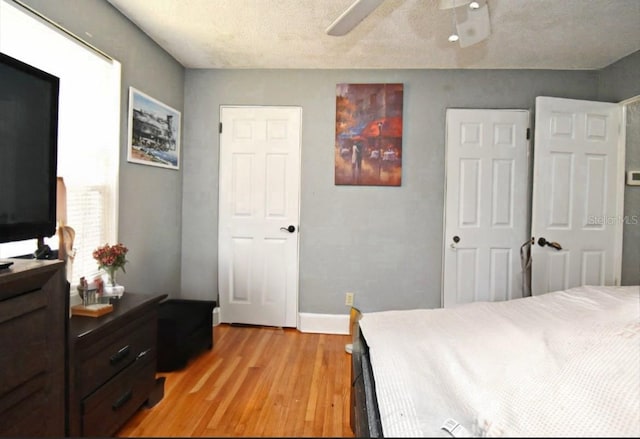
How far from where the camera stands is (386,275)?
268 centimetres

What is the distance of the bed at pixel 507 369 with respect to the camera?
15.1 inches

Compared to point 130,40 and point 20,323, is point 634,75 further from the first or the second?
point 130,40

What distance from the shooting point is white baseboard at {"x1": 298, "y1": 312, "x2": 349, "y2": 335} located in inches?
106

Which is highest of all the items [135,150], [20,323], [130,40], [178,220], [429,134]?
[130,40]

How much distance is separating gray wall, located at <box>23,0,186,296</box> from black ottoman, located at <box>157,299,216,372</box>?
251 millimetres

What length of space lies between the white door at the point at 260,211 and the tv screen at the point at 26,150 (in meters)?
1.72

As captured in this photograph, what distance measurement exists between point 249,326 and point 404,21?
246cm

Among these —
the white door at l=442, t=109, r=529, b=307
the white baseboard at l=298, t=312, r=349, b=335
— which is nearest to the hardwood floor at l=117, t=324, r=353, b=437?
the white baseboard at l=298, t=312, r=349, b=335

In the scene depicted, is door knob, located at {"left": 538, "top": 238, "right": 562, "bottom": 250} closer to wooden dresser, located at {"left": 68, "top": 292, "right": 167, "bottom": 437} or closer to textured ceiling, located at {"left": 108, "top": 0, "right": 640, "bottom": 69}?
textured ceiling, located at {"left": 108, "top": 0, "right": 640, "bottom": 69}

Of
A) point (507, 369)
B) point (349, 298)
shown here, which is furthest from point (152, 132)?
point (507, 369)

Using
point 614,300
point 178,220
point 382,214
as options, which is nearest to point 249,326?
point 178,220

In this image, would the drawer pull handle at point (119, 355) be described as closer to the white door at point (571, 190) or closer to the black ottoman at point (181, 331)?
the black ottoman at point (181, 331)

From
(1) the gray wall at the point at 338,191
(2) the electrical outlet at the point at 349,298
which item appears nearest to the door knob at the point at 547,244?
(1) the gray wall at the point at 338,191

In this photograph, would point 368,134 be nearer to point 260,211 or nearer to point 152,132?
point 260,211
